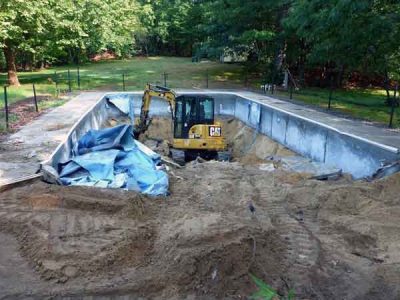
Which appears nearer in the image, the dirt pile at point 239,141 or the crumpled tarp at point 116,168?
the crumpled tarp at point 116,168

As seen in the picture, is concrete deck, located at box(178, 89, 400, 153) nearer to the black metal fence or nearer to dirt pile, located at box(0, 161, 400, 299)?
the black metal fence

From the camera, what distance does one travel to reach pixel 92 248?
6770 millimetres

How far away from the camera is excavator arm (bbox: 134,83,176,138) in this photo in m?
16.5

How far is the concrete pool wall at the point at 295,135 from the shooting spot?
37.7 ft

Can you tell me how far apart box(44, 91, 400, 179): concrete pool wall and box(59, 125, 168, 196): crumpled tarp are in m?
0.75

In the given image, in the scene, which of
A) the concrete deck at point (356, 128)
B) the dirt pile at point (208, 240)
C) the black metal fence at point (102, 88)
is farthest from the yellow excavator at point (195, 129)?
the black metal fence at point (102, 88)

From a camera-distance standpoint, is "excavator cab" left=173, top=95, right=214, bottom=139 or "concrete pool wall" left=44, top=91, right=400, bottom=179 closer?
"concrete pool wall" left=44, top=91, right=400, bottom=179

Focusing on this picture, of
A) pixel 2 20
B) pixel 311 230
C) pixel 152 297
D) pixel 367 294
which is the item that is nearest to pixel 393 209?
pixel 311 230

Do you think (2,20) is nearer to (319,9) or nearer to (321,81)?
(319,9)

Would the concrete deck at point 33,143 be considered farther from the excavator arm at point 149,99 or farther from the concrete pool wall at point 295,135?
the excavator arm at point 149,99

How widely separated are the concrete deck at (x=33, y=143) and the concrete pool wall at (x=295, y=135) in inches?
16.8

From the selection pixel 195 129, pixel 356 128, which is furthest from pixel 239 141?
pixel 356 128

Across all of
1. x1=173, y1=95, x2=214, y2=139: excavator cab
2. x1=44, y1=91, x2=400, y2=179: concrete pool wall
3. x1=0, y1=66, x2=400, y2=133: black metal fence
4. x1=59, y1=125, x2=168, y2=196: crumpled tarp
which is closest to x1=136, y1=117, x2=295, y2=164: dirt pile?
x1=44, y1=91, x2=400, y2=179: concrete pool wall

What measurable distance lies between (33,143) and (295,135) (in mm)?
8459
